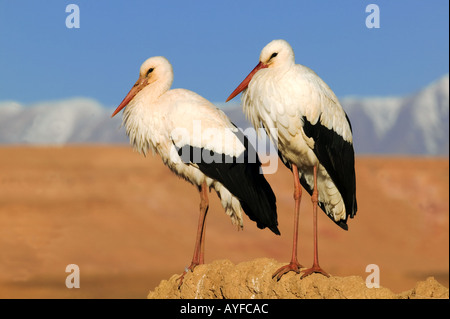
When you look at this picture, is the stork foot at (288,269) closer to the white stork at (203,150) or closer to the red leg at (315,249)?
the red leg at (315,249)

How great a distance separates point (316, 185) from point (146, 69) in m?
2.56

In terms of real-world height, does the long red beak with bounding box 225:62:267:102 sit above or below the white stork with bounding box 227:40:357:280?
above


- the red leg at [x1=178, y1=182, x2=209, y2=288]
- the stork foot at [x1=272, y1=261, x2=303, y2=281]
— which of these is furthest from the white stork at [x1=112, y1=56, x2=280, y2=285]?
the stork foot at [x1=272, y1=261, x2=303, y2=281]

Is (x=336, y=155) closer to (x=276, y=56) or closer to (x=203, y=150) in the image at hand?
(x=276, y=56)

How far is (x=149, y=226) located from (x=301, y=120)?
Answer: 19.9m

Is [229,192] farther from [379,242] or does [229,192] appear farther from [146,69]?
[379,242]

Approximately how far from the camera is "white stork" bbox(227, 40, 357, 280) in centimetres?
714

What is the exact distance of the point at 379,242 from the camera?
28.2 meters

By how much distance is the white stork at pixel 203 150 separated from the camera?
816 centimetres

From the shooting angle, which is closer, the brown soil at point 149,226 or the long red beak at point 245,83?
the long red beak at point 245,83

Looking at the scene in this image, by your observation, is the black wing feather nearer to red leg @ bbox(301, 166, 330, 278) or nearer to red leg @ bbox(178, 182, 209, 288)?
red leg @ bbox(301, 166, 330, 278)

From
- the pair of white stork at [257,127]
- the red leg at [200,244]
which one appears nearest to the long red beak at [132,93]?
the pair of white stork at [257,127]

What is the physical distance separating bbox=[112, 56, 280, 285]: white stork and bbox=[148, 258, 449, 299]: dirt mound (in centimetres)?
26

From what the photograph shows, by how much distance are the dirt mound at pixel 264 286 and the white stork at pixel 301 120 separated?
14cm
